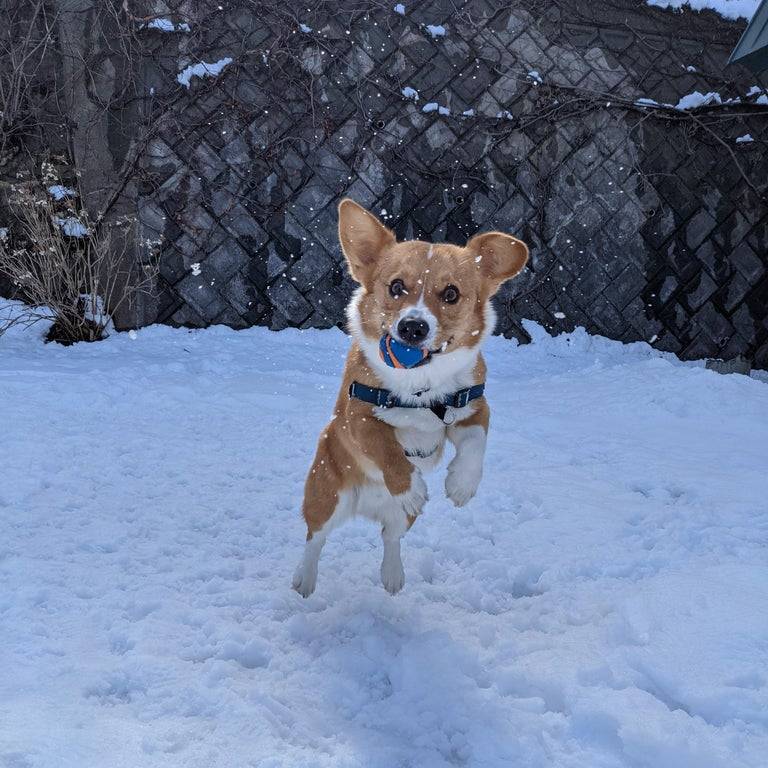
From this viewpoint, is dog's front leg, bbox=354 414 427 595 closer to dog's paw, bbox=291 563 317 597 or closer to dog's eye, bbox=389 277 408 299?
dog's paw, bbox=291 563 317 597

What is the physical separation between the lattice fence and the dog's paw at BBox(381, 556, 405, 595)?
175 inches

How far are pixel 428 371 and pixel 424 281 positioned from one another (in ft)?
1.09

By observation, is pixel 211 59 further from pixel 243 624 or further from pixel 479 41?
pixel 243 624

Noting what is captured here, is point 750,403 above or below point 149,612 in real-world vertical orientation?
above

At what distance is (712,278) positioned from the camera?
282 inches

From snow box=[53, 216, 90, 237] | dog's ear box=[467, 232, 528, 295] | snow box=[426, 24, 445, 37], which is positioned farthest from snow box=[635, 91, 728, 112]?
snow box=[53, 216, 90, 237]

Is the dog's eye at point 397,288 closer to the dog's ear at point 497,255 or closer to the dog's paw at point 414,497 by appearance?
the dog's ear at point 497,255

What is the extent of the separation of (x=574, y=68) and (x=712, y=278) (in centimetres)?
251

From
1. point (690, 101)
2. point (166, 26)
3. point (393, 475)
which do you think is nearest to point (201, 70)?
point (166, 26)

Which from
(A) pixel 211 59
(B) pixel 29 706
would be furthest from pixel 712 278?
(B) pixel 29 706

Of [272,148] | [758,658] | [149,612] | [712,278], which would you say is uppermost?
[272,148]

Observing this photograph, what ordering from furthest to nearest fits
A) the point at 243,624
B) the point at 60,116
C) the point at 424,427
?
the point at 60,116, the point at 424,427, the point at 243,624

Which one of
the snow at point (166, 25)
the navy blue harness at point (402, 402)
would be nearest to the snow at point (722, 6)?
the snow at point (166, 25)

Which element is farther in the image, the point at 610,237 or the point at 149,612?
the point at 610,237
